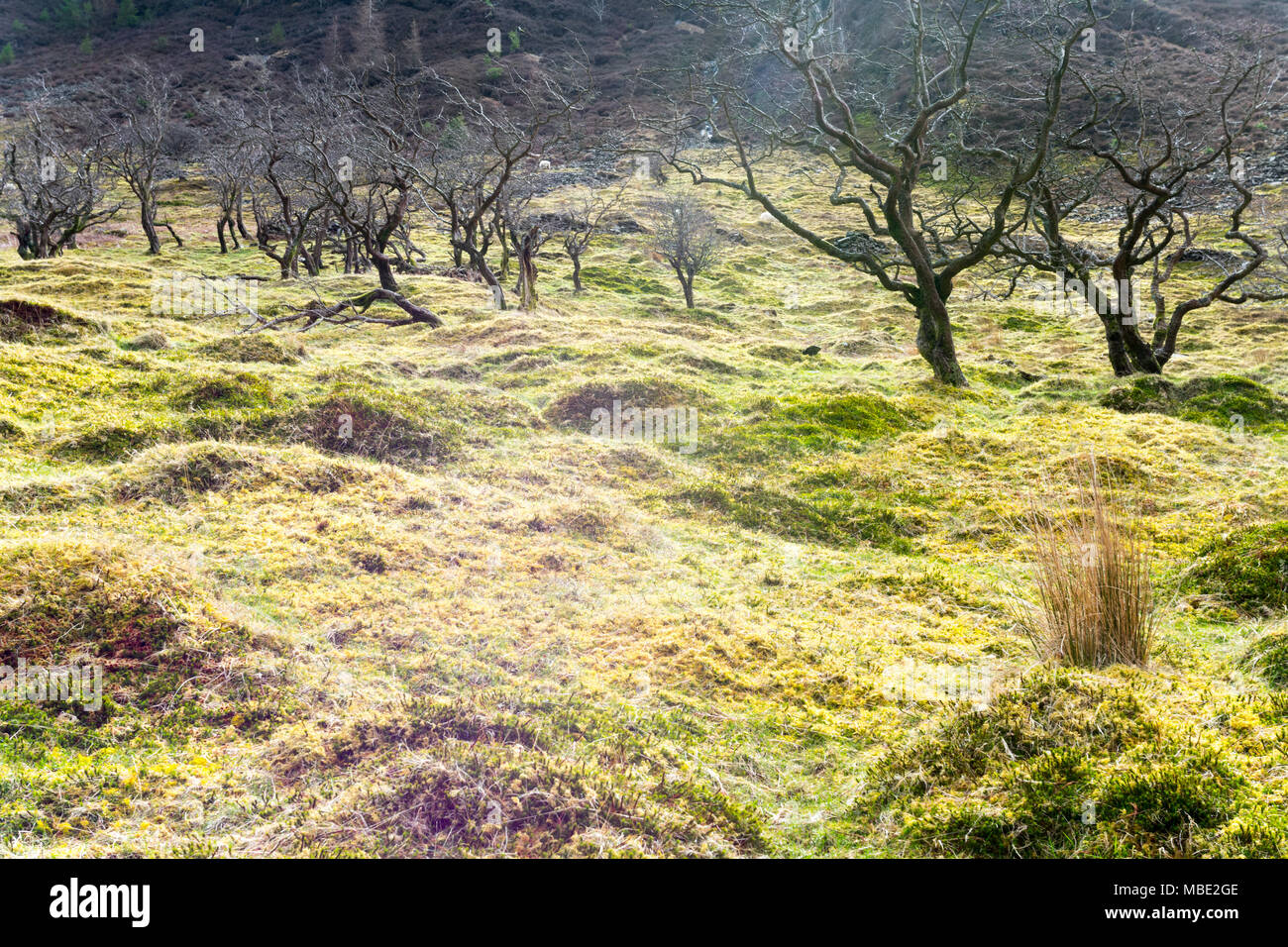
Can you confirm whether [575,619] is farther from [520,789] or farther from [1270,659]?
[1270,659]

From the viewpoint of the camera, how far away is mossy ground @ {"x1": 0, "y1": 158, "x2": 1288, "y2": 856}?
2504 mm

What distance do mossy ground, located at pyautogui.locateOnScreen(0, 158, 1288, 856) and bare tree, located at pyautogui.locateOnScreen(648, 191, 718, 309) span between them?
632 inches

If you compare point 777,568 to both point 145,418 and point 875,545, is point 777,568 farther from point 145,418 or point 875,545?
point 145,418

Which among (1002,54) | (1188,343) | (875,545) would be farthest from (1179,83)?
(875,545)

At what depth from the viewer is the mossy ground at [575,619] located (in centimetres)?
250

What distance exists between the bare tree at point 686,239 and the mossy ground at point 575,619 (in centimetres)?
1604

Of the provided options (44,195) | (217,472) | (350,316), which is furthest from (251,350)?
(44,195)

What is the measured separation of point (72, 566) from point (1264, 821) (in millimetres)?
5155

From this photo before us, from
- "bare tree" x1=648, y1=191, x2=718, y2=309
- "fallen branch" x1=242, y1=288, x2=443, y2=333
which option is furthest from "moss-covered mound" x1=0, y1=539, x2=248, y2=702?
"bare tree" x1=648, y1=191, x2=718, y2=309

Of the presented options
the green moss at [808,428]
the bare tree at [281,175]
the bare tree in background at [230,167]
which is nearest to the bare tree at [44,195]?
the bare tree in background at [230,167]

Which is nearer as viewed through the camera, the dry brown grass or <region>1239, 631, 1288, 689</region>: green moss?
<region>1239, 631, 1288, 689</region>: green moss

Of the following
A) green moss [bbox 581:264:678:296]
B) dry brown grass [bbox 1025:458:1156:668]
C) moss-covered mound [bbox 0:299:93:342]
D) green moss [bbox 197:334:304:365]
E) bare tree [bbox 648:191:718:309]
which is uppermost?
bare tree [bbox 648:191:718:309]

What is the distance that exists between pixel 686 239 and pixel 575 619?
77.1ft

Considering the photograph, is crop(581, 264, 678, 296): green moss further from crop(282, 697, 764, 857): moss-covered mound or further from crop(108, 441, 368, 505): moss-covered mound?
crop(282, 697, 764, 857): moss-covered mound
